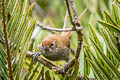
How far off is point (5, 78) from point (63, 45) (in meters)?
1.59

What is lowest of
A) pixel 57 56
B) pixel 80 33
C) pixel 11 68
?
pixel 57 56

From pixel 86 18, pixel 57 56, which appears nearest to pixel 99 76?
pixel 86 18

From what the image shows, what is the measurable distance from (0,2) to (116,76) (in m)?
0.40

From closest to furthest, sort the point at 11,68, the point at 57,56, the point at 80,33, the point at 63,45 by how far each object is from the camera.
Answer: the point at 80,33 < the point at 11,68 < the point at 57,56 < the point at 63,45

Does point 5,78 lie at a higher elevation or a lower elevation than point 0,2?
lower

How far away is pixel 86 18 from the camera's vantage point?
6.19ft

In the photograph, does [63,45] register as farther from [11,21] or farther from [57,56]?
[11,21]

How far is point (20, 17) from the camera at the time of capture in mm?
849

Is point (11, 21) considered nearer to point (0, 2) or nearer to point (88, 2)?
point (0, 2)

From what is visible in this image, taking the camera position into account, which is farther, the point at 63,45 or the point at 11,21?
the point at 63,45

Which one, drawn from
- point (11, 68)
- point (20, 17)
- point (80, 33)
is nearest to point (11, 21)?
point (20, 17)

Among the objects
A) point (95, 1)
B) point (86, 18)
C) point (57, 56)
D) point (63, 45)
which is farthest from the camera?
point (63, 45)

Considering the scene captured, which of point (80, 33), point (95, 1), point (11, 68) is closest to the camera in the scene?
point (80, 33)

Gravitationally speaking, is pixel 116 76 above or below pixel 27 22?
below
